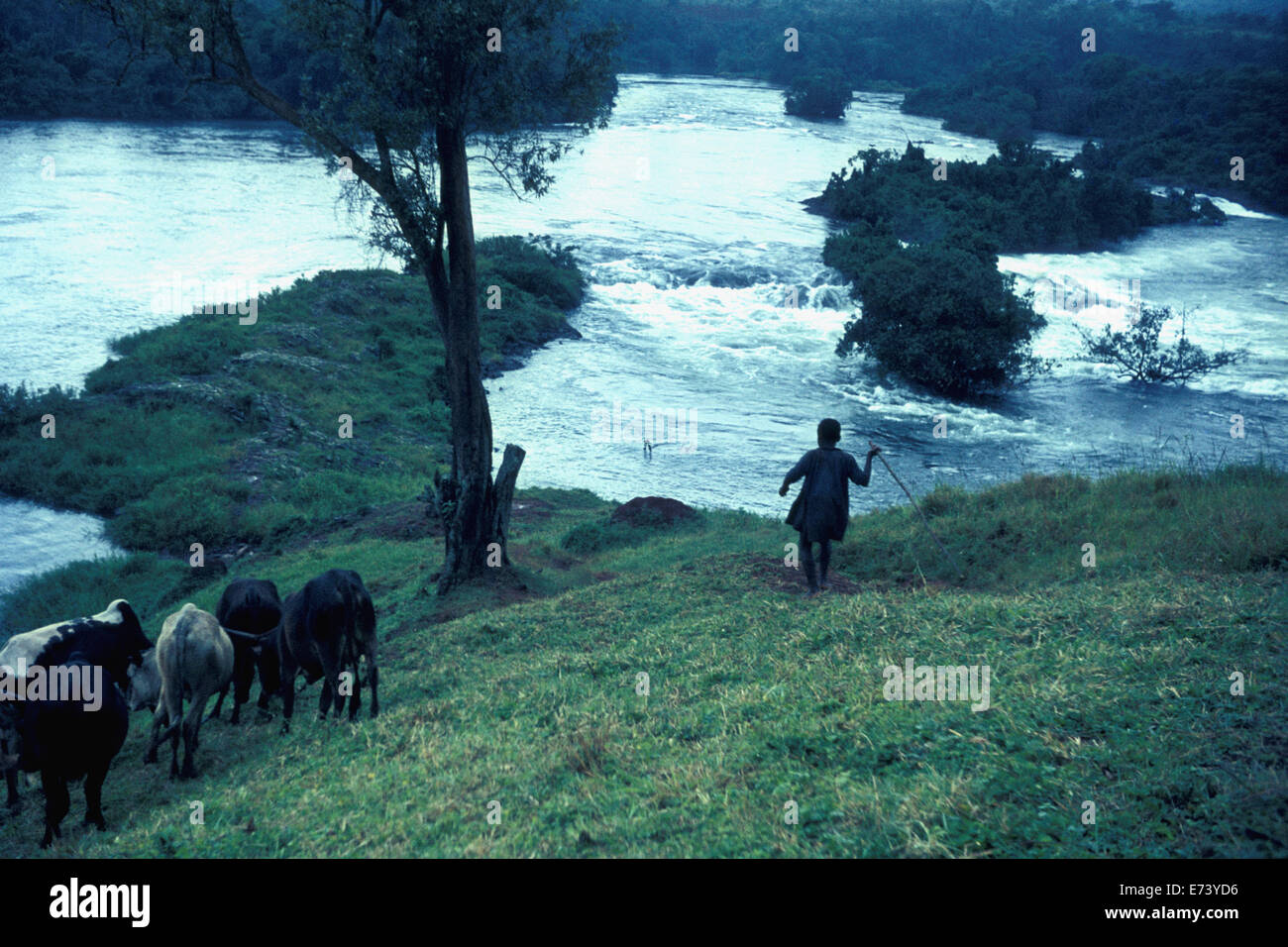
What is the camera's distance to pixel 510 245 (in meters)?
49.1

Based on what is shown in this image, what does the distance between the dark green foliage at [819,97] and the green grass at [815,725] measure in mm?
81588

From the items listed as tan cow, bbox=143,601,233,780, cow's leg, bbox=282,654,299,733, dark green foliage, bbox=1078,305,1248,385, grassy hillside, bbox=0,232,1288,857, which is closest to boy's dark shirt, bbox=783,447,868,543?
grassy hillside, bbox=0,232,1288,857

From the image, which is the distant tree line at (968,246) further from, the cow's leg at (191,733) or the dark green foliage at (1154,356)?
the cow's leg at (191,733)

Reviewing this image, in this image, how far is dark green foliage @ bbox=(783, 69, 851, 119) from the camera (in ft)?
291

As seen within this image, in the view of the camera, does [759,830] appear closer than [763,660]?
Yes

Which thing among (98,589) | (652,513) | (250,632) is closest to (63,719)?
(250,632)

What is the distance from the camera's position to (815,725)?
7.00 m

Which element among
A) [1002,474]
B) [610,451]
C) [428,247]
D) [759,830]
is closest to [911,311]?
Result: [1002,474]

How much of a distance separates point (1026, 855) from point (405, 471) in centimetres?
2436

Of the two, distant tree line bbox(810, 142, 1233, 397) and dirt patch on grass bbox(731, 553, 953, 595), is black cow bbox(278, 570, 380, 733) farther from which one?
distant tree line bbox(810, 142, 1233, 397)

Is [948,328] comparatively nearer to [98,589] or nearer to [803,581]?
[803,581]

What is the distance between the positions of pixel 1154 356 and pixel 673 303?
19.5 meters
